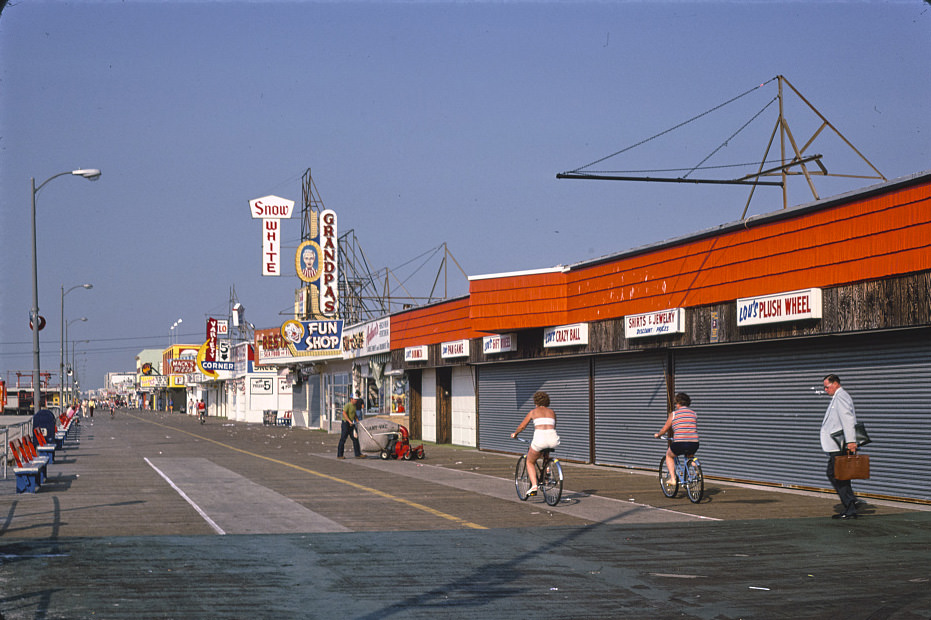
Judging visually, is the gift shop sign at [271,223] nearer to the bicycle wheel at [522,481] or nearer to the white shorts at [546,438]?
the bicycle wheel at [522,481]

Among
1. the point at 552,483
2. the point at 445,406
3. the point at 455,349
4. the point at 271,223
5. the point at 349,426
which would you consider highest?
the point at 271,223

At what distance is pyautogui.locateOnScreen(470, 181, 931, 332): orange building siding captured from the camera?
51.3ft

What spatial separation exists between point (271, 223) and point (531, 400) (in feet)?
111

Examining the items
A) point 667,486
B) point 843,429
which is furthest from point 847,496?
point 667,486

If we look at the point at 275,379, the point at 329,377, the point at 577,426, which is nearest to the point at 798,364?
the point at 577,426

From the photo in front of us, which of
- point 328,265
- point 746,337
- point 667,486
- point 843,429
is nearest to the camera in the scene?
point 843,429

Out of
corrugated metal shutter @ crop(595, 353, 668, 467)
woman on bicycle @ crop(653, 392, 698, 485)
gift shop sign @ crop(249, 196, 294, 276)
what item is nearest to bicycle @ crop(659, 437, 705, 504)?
woman on bicycle @ crop(653, 392, 698, 485)

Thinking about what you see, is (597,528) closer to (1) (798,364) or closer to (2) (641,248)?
(1) (798,364)

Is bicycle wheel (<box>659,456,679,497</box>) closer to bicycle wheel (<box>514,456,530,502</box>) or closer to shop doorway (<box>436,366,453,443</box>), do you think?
bicycle wheel (<box>514,456,530,502</box>)

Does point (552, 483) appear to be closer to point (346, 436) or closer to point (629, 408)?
point (629, 408)

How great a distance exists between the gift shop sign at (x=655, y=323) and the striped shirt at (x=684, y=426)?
510cm

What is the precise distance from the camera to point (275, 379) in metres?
84.6

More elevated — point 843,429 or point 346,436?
point 843,429

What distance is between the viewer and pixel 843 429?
13820mm
